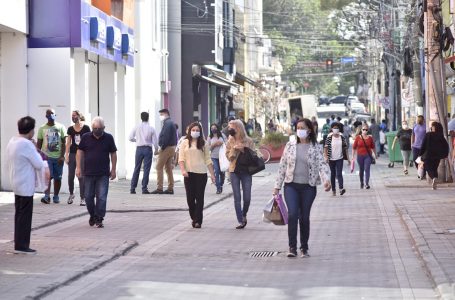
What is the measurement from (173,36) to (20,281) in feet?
135

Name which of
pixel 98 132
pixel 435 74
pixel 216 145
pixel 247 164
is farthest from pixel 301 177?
pixel 435 74

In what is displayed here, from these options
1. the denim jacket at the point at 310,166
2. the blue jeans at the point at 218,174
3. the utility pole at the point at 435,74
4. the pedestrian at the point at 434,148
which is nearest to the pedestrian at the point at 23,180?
the denim jacket at the point at 310,166

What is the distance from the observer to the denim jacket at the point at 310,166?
13906mm

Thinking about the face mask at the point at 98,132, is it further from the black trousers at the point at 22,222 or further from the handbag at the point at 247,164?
the black trousers at the point at 22,222

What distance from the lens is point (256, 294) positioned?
10.8 metres

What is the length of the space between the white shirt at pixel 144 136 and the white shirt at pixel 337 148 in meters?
4.04

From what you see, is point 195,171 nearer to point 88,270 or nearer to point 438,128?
point 88,270

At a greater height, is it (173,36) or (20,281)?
(173,36)

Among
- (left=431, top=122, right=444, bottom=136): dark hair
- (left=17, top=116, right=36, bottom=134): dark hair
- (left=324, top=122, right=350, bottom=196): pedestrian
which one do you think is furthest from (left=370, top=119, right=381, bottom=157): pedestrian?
(left=17, top=116, right=36, bottom=134): dark hair

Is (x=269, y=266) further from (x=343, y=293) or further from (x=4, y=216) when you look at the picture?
(x=4, y=216)

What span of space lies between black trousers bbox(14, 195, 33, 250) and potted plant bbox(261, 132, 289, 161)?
31222 millimetres

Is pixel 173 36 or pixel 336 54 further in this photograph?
pixel 336 54

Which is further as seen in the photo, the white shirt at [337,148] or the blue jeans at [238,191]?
the white shirt at [337,148]

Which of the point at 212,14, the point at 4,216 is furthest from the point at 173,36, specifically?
the point at 4,216
